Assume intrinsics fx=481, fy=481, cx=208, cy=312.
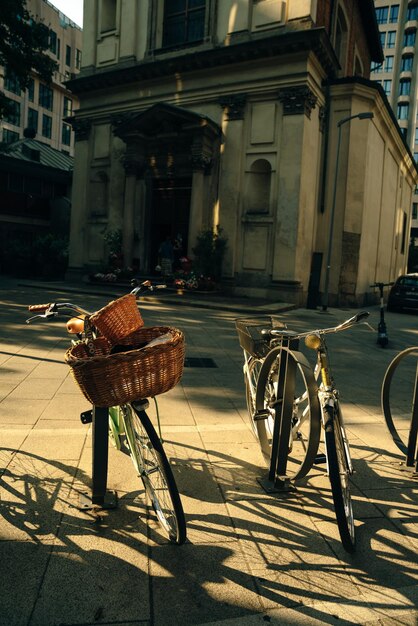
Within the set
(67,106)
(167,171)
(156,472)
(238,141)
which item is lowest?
(156,472)

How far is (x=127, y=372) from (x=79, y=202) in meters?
23.6

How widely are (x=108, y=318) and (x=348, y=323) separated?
1.44 meters

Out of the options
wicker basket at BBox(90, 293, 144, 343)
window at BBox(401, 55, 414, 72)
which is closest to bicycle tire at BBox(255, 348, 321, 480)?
wicker basket at BBox(90, 293, 144, 343)

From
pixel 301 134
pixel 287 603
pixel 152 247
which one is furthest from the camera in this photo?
pixel 152 247

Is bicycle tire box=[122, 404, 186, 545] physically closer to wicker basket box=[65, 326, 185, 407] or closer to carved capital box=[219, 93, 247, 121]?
wicker basket box=[65, 326, 185, 407]

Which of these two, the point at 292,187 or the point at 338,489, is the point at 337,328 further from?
the point at 292,187

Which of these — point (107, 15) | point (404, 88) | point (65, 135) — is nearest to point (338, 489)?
point (107, 15)

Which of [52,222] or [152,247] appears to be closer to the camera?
[152,247]

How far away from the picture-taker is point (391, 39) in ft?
209

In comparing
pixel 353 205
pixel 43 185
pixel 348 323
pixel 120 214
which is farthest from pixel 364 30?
pixel 348 323

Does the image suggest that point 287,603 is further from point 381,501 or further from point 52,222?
point 52,222

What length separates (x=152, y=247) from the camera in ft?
74.0

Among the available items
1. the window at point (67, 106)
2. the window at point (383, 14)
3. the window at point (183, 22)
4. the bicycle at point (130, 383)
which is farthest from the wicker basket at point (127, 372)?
the window at point (383, 14)

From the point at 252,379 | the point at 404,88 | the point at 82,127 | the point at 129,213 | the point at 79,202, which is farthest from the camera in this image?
the point at 404,88
